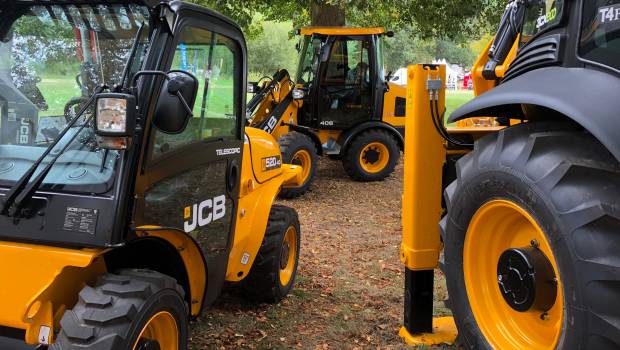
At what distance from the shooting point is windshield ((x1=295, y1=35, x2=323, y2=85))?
9.68m

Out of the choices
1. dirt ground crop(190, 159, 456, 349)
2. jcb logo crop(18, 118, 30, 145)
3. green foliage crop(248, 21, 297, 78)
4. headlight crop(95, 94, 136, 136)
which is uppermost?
green foliage crop(248, 21, 297, 78)

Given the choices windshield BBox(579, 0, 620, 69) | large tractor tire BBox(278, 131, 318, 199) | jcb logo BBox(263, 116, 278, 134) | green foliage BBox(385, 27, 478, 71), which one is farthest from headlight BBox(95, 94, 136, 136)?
green foliage BBox(385, 27, 478, 71)

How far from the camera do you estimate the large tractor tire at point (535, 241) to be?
1929 mm

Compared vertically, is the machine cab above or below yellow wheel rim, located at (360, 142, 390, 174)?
above

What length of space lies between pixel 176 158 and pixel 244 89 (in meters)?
0.88

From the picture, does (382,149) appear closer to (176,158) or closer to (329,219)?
(329,219)

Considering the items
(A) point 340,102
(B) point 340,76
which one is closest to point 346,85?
(B) point 340,76

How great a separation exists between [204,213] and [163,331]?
28.6 inches

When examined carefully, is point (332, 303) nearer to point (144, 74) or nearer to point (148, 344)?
point (148, 344)

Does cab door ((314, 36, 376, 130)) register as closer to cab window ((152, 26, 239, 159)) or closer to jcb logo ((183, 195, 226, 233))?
cab window ((152, 26, 239, 159))

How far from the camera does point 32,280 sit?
233 cm

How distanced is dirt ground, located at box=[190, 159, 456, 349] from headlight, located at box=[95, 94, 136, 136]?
6.12 ft

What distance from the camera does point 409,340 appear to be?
3.58 m

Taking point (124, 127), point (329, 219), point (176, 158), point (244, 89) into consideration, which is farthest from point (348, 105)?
point (124, 127)
